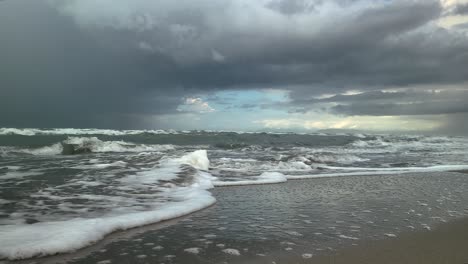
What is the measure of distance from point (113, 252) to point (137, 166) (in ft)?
22.8

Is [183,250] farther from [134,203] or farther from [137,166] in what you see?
[137,166]

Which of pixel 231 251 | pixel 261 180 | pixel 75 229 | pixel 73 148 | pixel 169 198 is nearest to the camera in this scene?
pixel 231 251

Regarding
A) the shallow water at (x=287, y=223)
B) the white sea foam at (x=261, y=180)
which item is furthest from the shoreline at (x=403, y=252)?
the white sea foam at (x=261, y=180)

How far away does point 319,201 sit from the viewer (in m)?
6.01

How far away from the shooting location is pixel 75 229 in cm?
394

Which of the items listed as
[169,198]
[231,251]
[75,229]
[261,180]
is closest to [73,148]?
[261,180]

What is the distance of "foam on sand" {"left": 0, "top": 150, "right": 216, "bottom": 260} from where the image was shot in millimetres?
3357

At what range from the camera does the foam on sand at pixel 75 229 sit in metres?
3.36

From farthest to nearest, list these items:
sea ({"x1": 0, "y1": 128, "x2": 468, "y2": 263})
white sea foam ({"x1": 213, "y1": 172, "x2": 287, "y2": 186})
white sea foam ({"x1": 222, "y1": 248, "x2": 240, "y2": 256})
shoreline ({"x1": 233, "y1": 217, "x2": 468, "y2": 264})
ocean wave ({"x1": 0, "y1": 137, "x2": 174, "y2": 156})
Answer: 1. ocean wave ({"x1": 0, "y1": 137, "x2": 174, "y2": 156})
2. white sea foam ({"x1": 213, "y1": 172, "x2": 287, "y2": 186})
3. sea ({"x1": 0, "y1": 128, "x2": 468, "y2": 263})
4. white sea foam ({"x1": 222, "y1": 248, "x2": 240, "y2": 256})
5. shoreline ({"x1": 233, "y1": 217, "x2": 468, "y2": 264})

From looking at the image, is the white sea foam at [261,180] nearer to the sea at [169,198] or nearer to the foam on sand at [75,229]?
the sea at [169,198]

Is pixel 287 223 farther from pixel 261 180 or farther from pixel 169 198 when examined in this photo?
pixel 261 180

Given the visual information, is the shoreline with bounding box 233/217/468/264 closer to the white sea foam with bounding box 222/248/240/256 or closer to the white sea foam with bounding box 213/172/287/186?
the white sea foam with bounding box 222/248/240/256

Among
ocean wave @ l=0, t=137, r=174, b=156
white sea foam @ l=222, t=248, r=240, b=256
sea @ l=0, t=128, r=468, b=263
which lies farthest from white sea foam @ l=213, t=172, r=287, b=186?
ocean wave @ l=0, t=137, r=174, b=156

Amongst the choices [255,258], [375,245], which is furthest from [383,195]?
[255,258]
